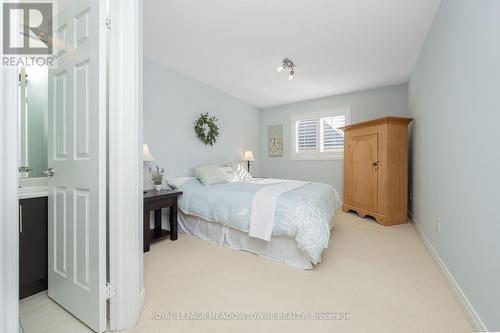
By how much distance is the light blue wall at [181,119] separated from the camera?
3129 millimetres

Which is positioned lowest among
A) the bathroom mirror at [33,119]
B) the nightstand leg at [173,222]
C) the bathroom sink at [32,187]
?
the nightstand leg at [173,222]

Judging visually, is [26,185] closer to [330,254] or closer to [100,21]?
[100,21]

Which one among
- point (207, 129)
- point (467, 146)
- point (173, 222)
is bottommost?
point (173, 222)

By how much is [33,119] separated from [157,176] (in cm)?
142

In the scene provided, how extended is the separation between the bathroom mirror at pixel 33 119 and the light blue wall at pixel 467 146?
9.91 ft

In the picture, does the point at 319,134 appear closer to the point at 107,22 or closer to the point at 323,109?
the point at 323,109

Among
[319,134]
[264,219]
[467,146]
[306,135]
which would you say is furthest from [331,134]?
[467,146]

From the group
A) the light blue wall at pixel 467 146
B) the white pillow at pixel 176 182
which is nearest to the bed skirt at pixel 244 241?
the white pillow at pixel 176 182

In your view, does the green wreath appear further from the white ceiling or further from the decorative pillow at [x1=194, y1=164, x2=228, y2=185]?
the decorative pillow at [x1=194, y1=164, x2=228, y2=185]

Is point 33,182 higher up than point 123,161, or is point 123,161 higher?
point 123,161

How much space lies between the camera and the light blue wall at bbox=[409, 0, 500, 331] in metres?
1.16

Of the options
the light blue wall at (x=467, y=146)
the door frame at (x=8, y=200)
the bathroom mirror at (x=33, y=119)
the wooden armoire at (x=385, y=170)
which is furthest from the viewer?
the wooden armoire at (x=385, y=170)

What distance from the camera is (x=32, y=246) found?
1.59 m

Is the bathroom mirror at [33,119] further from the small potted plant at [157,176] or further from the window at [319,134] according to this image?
the window at [319,134]
